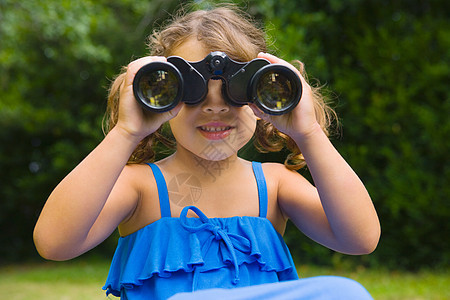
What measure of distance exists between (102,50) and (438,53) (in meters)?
3.27

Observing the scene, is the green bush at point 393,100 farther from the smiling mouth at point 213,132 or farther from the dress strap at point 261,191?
the smiling mouth at point 213,132

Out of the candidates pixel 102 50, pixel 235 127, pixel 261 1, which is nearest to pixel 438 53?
pixel 261 1

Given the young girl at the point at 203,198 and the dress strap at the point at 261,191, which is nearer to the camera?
the young girl at the point at 203,198

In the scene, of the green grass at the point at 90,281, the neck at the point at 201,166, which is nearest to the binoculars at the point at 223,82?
the neck at the point at 201,166

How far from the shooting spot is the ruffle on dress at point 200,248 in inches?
58.7

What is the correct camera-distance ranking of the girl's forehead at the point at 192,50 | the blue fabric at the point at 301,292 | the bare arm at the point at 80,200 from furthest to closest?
1. the girl's forehead at the point at 192,50
2. the bare arm at the point at 80,200
3. the blue fabric at the point at 301,292

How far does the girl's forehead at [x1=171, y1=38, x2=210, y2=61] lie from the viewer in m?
1.59

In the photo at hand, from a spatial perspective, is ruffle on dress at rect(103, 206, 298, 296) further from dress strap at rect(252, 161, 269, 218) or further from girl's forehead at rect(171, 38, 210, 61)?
girl's forehead at rect(171, 38, 210, 61)

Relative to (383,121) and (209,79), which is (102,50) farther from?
(209,79)

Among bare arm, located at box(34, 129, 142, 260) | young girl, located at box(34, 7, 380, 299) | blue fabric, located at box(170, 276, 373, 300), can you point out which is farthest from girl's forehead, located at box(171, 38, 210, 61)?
blue fabric, located at box(170, 276, 373, 300)

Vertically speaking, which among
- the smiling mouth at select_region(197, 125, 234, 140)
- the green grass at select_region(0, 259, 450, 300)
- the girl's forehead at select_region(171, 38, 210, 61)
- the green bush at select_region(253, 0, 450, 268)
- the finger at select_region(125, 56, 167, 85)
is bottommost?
the green grass at select_region(0, 259, 450, 300)

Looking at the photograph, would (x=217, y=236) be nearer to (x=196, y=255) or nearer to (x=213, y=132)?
(x=196, y=255)

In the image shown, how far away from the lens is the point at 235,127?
1.56 meters

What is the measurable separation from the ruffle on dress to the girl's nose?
300 millimetres
